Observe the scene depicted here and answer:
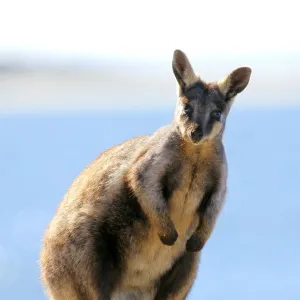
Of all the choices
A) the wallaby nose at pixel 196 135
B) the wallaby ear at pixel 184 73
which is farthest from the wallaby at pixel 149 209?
the wallaby nose at pixel 196 135

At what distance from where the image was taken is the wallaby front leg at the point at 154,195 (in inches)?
307

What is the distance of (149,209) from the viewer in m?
7.85

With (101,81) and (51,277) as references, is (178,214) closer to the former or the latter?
(51,277)

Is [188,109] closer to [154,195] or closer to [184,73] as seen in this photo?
[184,73]

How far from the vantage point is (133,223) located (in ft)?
26.1

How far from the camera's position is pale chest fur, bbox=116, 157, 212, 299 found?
311 inches

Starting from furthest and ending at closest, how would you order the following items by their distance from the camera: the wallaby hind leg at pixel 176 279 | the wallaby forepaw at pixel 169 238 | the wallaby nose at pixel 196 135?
the wallaby hind leg at pixel 176 279
the wallaby forepaw at pixel 169 238
the wallaby nose at pixel 196 135

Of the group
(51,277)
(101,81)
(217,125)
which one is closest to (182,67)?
(217,125)

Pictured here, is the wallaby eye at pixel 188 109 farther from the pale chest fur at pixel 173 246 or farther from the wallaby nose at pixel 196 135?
the pale chest fur at pixel 173 246

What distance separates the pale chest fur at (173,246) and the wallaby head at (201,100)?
29cm

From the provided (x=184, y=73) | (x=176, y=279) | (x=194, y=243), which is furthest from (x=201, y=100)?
(x=176, y=279)

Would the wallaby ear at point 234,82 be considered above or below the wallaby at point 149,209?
above

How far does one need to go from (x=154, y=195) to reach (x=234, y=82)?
0.87 meters

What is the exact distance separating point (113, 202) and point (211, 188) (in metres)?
0.60
